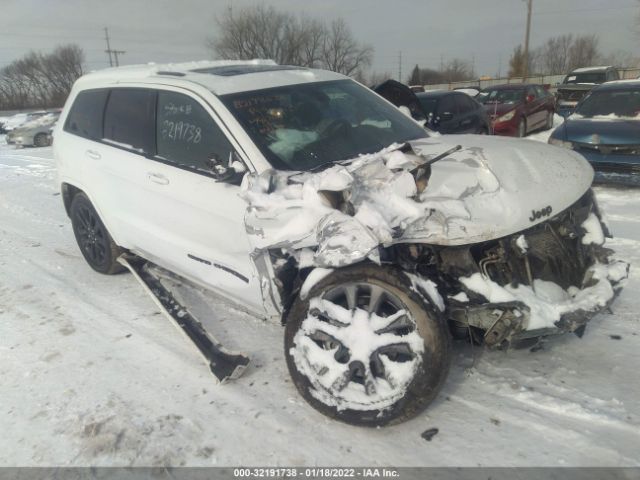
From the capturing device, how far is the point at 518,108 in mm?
11898

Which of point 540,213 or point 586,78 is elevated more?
point 586,78

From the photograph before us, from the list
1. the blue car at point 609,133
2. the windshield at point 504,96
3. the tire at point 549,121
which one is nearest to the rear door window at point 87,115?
the blue car at point 609,133

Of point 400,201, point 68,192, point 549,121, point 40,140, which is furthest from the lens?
point 40,140

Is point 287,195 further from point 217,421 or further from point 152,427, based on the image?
point 152,427

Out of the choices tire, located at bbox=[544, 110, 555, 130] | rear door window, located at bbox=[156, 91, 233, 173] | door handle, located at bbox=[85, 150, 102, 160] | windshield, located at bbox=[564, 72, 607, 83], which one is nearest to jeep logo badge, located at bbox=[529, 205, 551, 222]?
rear door window, located at bbox=[156, 91, 233, 173]

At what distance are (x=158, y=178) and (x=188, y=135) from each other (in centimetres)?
39

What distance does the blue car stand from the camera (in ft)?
21.5

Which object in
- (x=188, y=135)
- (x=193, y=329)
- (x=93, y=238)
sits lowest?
(x=193, y=329)

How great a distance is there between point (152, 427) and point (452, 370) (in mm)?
1741

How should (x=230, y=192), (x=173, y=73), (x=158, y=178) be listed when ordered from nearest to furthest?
(x=230, y=192)
(x=158, y=178)
(x=173, y=73)

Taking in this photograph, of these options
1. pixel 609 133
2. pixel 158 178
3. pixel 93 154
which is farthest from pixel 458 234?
pixel 609 133

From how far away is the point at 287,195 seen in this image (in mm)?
2613

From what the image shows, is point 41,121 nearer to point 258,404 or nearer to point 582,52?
point 258,404

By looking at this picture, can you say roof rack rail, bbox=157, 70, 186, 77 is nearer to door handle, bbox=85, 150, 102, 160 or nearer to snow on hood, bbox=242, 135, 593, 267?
door handle, bbox=85, 150, 102, 160
